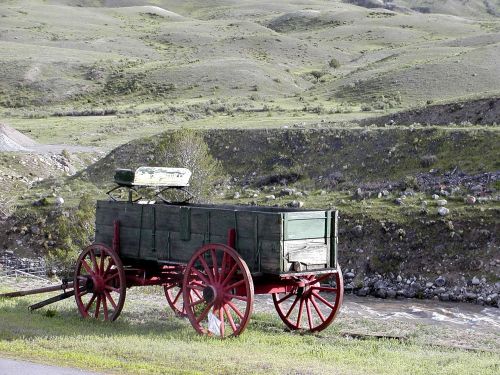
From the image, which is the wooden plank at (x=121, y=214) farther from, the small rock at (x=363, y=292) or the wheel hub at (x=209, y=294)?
the small rock at (x=363, y=292)

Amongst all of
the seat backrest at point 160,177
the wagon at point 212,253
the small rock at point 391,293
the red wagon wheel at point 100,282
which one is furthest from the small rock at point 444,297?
the red wagon wheel at point 100,282

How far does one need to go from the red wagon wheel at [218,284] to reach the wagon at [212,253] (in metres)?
0.02

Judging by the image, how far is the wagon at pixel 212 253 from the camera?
1395 cm

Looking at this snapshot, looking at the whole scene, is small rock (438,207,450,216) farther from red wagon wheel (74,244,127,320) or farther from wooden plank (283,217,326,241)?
red wagon wheel (74,244,127,320)

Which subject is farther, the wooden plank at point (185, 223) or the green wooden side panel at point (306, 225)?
the wooden plank at point (185, 223)

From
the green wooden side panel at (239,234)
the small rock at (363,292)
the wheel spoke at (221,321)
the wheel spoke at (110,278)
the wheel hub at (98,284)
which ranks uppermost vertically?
the green wooden side panel at (239,234)

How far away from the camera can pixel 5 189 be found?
37844 millimetres

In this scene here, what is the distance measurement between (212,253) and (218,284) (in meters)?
0.51

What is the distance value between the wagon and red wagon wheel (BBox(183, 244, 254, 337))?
0.02m

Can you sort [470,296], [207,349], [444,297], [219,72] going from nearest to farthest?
[207,349], [470,296], [444,297], [219,72]

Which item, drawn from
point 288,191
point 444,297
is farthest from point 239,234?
point 288,191

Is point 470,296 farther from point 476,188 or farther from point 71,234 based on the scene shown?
point 71,234

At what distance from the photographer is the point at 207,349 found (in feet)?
42.3

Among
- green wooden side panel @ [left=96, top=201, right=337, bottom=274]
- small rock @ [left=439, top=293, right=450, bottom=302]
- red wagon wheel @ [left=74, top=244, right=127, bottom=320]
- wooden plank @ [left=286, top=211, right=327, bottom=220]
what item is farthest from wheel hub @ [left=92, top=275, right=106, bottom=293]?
small rock @ [left=439, top=293, right=450, bottom=302]
